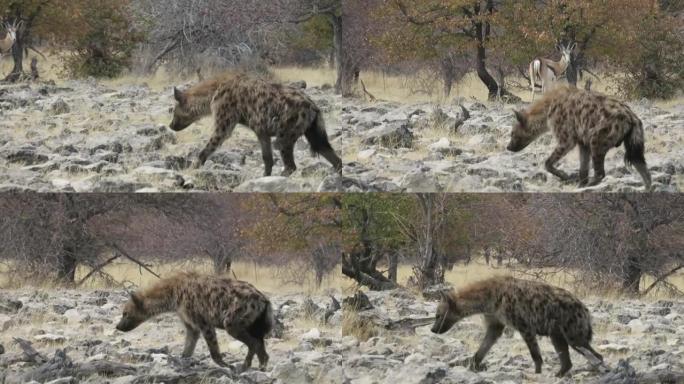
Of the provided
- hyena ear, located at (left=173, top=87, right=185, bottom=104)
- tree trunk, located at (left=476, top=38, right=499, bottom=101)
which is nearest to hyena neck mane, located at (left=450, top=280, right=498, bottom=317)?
tree trunk, located at (left=476, top=38, right=499, bottom=101)

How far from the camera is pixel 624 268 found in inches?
399

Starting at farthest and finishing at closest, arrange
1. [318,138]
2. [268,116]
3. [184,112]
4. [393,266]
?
1. [393,266]
2. [184,112]
3. [318,138]
4. [268,116]

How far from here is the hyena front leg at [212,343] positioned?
326 inches

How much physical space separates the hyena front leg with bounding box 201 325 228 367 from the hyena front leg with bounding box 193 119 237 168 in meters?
1.03

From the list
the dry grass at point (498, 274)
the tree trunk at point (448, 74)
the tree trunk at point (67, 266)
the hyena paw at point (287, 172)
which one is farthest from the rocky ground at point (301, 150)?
the tree trunk at point (67, 266)

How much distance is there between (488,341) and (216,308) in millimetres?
1789

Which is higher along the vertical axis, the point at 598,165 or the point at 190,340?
the point at 598,165

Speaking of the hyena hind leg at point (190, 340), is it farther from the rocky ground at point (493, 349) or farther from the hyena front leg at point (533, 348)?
the hyena front leg at point (533, 348)

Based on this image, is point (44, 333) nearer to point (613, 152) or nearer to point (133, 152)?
point (133, 152)

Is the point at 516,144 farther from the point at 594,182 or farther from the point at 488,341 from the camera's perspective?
the point at 488,341

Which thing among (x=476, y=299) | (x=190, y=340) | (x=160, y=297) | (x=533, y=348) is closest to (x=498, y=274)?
(x=476, y=299)

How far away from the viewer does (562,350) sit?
336 inches

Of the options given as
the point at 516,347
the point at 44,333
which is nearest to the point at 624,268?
the point at 516,347

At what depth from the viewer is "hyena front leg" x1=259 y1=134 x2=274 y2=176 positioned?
8.27 meters
